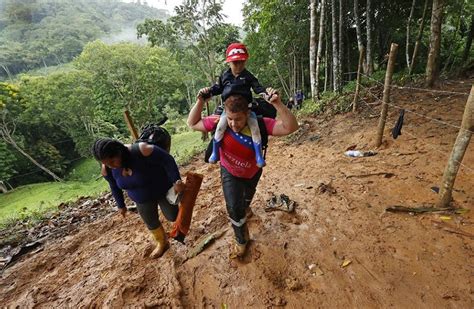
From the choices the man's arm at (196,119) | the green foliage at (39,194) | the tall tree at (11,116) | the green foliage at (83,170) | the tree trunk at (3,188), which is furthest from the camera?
the green foliage at (83,170)

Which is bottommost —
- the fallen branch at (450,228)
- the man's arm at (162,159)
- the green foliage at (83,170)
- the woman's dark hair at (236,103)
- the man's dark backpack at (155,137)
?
the green foliage at (83,170)

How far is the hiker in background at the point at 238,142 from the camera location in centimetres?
225

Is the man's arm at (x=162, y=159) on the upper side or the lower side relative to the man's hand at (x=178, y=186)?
upper

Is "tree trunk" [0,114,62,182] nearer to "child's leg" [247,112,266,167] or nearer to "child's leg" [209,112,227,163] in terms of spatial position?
"child's leg" [209,112,227,163]

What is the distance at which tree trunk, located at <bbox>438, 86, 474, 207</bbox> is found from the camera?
2.72m

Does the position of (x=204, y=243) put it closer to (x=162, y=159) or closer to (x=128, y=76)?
(x=162, y=159)

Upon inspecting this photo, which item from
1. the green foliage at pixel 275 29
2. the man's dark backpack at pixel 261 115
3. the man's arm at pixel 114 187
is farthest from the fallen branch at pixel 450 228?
the green foliage at pixel 275 29

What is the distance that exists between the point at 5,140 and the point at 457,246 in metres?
24.5

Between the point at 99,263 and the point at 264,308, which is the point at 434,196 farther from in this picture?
the point at 99,263

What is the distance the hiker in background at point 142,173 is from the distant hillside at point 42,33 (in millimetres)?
59632

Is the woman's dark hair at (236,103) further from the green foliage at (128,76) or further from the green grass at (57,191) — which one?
the green foliage at (128,76)

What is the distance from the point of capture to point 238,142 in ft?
8.07

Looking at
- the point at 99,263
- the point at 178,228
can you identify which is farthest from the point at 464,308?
the point at 99,263

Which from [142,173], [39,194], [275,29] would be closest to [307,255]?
[142,173]
